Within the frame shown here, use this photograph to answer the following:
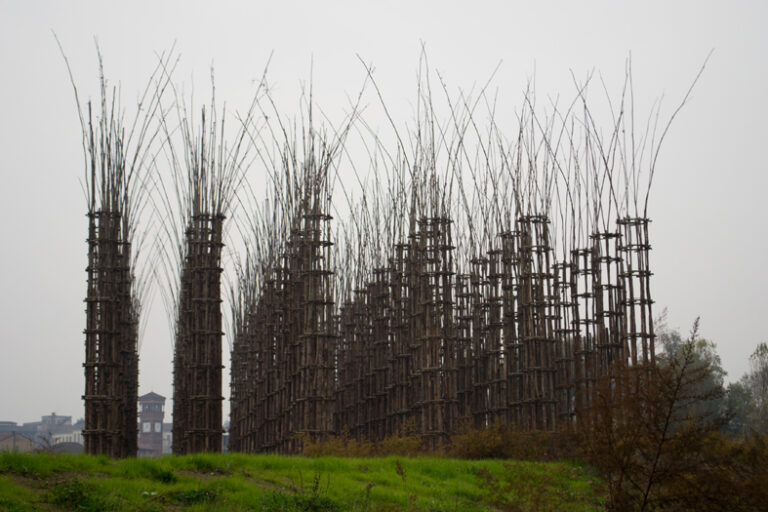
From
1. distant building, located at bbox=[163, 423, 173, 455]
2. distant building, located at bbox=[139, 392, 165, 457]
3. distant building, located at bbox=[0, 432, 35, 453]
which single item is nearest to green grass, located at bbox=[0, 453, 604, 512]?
distant building, located at bbox=[0, 432, 35, 453]

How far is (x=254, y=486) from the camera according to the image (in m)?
9.40

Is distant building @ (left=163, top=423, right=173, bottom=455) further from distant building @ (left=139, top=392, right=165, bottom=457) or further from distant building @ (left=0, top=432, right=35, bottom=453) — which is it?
distant building @ (left=0, top=432, right=35, bottom=453)

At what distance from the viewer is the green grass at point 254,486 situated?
818 cm

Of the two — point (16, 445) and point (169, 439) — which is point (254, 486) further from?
point (169, 439)

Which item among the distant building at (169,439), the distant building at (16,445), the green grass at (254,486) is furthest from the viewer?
the distant building at (169,439)

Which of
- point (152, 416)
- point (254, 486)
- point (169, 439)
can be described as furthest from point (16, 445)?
point (152, 416)

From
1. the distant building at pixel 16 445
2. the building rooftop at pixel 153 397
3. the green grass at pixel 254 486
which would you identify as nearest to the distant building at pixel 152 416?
the building rooftop at pixel 153 397

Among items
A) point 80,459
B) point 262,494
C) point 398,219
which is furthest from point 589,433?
point 398,219

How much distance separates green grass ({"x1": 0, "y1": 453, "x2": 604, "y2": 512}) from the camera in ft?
26.8

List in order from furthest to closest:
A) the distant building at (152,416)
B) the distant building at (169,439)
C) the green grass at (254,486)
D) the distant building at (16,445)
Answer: the distant building at (152,416) < the distant building at (169,439) < the distant building at (16,445) < the green grass at (254,486)

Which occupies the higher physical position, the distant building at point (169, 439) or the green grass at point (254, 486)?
the green grass at point (254, 486)

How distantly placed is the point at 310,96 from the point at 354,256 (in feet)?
21.7

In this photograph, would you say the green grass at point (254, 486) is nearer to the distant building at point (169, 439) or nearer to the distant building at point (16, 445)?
the distant building at point (16, 445)

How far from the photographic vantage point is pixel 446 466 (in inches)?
476
